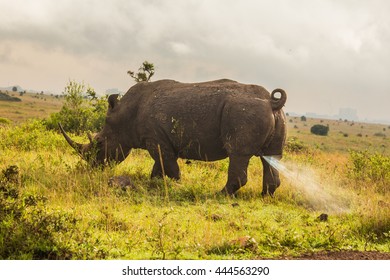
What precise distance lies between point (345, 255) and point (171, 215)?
294 cm

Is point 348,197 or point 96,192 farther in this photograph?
point 348,197

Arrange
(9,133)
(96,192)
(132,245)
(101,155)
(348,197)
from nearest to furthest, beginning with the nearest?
(132,245) < (96,192) < (348,197) < (101,155) < (9,133)

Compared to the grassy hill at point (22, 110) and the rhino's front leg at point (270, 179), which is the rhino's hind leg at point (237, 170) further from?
the grassy hill at point (22, 110)

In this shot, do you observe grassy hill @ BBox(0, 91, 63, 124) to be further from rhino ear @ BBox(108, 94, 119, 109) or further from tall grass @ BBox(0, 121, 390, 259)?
tall grass @ BBox(0, 121, 390, 259)

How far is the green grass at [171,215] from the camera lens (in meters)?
5.57

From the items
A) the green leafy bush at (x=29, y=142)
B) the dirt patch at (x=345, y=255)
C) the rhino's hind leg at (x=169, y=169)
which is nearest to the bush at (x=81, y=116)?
the green leafy bush at (x=29, y=142)

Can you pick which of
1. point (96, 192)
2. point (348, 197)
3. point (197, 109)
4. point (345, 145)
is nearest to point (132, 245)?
point (96, 192)

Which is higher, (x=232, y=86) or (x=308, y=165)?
(x=232, y=86)

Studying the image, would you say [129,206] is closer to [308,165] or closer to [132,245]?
[132,245]

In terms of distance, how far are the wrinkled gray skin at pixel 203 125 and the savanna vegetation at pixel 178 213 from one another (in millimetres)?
→ 571

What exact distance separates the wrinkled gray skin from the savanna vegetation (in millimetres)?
571

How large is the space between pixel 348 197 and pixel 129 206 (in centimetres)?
499

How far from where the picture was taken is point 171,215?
7637 mm

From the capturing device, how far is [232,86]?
9367mm
